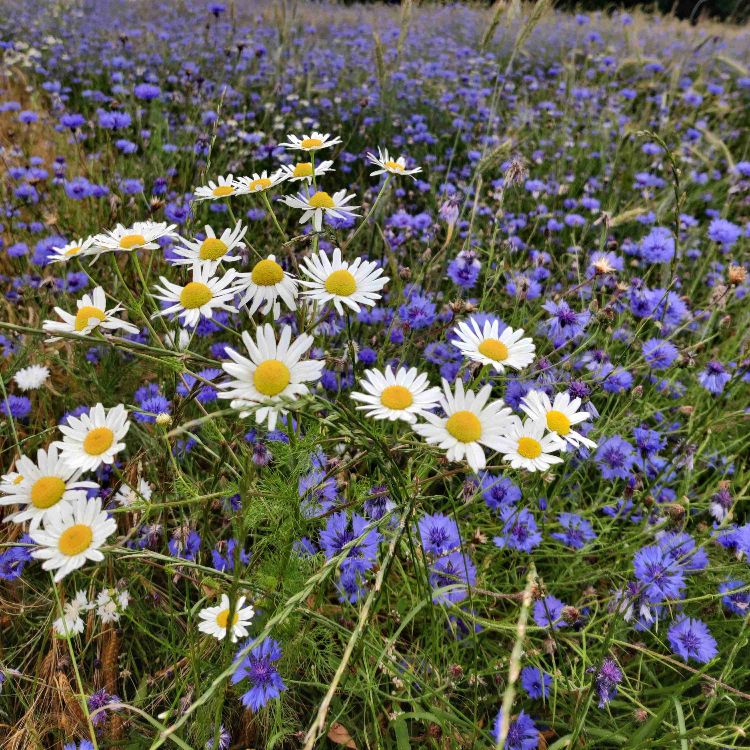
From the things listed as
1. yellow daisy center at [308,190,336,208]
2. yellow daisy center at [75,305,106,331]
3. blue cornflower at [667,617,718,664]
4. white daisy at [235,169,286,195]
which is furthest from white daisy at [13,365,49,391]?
blue cornflower at [667,617,718,664]

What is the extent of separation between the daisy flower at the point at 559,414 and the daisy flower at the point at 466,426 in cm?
14

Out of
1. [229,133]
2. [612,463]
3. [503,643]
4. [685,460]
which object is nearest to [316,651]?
[503,643]

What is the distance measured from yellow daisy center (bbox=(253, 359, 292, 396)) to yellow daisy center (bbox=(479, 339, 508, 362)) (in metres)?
0.40

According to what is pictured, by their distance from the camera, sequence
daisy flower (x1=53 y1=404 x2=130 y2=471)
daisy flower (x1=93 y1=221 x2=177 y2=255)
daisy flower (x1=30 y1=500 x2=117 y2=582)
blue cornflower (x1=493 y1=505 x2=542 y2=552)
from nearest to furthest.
A: daisy flower (x1=30 y1=500 x2=117 y2=582)
daisy flower (x1=53 y1=404 x2=130 y2=471)
daisy flower (x1=93 y1=221 x2=177 y2=255)
blue cornflower (x1=493 y1=505 x2=542 y2=552)

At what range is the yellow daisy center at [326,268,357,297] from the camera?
3.72ft

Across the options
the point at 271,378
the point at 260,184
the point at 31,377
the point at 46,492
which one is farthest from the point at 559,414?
the point at 31,377

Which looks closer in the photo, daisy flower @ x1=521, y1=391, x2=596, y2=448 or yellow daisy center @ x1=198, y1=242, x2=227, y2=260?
daisy flower @ x1=521, y1=391, x2=596, y2=448

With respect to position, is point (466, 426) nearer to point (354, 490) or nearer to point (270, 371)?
point (270, 371)

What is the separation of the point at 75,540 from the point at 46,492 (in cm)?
11

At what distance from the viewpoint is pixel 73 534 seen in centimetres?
86

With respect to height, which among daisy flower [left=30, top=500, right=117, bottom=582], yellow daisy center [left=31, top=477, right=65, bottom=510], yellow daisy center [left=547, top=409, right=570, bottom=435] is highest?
yellow daisy center [left=547, top=409, right=570, bottom=435]

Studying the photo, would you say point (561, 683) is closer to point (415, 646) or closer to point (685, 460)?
point (415, 646)

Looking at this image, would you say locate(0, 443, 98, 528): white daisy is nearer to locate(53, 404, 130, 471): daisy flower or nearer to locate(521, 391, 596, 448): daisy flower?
locate(53, 404, 130, 471): daisy flower

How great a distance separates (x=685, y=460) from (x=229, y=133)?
3358 mm
